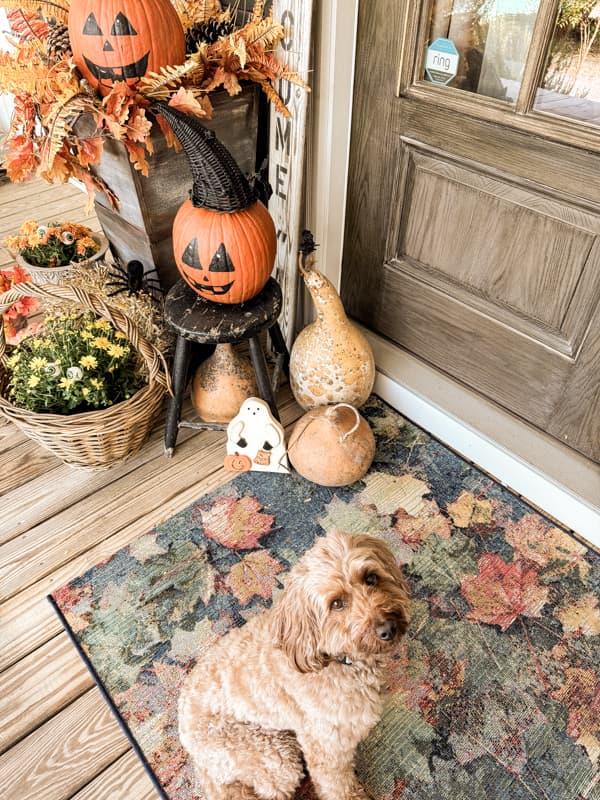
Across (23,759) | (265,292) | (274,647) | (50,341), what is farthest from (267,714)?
(50,341)

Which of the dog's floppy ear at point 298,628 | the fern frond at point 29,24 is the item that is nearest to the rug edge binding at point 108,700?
the dog's floppy ear at point 298,628

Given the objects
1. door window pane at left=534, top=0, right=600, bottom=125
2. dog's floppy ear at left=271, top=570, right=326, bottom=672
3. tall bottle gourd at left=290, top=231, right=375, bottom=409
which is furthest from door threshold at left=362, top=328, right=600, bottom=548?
dog's floppy ear at left=271, top=570, right=326, bottom=672

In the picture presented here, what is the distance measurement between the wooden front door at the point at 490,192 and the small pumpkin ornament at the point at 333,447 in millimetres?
456

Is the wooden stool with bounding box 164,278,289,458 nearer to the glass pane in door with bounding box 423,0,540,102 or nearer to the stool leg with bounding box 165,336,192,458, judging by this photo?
the stool leg with bounding box 165,336,192,458

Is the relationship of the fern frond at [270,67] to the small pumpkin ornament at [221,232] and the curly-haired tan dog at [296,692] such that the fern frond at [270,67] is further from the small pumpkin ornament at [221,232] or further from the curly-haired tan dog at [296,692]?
the curly-haired tan dog at [296,692]

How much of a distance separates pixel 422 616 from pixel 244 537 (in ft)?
1.88

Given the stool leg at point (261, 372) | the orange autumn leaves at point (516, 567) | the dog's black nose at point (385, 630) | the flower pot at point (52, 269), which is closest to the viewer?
the dog's black nose at point (385, 630)

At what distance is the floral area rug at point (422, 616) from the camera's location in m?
1.29

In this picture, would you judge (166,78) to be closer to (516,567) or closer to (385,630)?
(385,630)

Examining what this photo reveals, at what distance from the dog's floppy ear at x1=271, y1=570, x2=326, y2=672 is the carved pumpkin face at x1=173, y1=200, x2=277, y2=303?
899 millimetres

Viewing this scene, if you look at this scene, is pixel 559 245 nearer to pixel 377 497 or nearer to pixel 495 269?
pixel 495 269

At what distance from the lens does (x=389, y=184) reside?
1811 millimetres

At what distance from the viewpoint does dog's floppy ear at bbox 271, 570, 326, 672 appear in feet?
3.34

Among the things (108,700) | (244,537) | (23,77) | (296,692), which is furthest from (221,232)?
(108,700)
